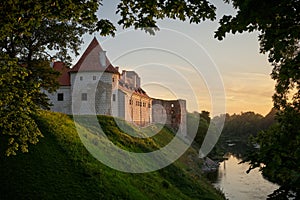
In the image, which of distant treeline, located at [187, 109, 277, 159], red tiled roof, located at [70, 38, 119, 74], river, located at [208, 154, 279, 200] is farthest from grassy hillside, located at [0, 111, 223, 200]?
distant treeline, located at [187, 109, 277, 159]

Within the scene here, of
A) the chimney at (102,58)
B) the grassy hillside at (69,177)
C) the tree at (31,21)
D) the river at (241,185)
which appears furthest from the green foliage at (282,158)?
the chimney at (102,58)

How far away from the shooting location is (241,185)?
134 ft

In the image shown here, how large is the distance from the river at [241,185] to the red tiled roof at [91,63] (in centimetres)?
2031

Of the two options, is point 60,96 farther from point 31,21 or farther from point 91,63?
point 31,21

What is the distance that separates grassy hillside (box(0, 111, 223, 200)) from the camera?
1697cm

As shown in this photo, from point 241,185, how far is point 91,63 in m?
24.7

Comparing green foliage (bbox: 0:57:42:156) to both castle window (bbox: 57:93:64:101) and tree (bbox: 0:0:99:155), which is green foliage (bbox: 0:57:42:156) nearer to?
tree (bbox: 0:0:99:155)

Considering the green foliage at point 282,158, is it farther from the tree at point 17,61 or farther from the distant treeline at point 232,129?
the distant treeline at point 232,129

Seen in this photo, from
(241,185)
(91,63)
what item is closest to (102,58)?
(91,63)

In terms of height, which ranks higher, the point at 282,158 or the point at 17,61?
the point at 17,61

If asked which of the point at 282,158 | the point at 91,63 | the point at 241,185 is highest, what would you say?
the point at 91,63

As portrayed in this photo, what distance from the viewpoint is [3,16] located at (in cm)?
930

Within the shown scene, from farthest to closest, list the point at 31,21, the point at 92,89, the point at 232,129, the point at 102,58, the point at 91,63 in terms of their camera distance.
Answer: the point at 232,129 → the point at 102,58 → the point at 91,63 → the point at 92,89 → the point at 31,21

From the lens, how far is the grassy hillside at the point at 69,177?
17.0 meters
